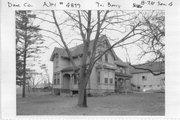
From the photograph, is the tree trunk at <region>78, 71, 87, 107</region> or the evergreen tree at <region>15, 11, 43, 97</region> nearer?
the evergreen tree at <region>15, 11, 43, 97</region>

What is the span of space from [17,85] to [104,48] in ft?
4.97

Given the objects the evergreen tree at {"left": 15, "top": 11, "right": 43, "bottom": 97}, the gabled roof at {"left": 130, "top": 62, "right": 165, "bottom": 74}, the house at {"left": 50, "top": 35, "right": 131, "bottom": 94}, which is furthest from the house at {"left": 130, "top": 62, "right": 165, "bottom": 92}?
the evergreen tree at {"left": 15, "top": 11, "right": 43, "bottom": 97}

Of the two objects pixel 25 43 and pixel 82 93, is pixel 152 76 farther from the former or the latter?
pixel 25 43

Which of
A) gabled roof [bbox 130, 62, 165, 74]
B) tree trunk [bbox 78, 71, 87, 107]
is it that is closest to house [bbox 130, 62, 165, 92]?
gabled roof [bbox 130, 62, 165, 74]

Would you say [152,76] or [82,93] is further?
[82,93]

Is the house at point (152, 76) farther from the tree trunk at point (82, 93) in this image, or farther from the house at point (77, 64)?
the tree trunk at point (82, 93)

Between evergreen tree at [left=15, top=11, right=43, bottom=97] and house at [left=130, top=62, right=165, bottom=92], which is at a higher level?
evergreen tree at [left=15, top=11, right=43, bottom=97]

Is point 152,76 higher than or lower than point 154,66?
lower

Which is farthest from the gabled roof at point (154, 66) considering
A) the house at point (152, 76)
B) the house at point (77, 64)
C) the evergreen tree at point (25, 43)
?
the evergreen tree at point (25, 43)

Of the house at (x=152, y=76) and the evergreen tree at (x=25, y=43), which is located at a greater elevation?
the evergreen tree at (x=25, y=43)

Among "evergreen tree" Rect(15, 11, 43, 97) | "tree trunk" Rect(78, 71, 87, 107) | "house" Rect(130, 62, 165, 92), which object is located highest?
"evergreen tree" Rect(15, 11, 43, 97)

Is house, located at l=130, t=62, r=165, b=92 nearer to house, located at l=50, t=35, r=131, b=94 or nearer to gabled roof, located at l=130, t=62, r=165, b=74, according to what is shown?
gabled roof, located at l=130, t=62, r=165, b=74

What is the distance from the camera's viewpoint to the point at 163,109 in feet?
8.69

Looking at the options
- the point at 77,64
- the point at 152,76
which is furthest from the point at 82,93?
the point at 152,76
